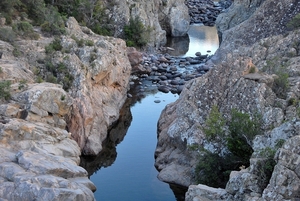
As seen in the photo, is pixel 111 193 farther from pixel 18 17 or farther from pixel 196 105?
pixel 18 17

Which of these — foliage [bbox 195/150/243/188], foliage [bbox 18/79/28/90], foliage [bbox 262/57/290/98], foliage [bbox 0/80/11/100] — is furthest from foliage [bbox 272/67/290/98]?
foliage [bbox 0/80/11/100]

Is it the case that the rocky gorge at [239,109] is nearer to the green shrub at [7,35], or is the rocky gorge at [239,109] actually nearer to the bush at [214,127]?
the bush at [214,127]

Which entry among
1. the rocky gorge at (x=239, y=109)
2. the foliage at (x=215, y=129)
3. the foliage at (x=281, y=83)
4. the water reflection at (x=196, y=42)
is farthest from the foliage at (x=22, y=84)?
the water reflection at (x=196, y=42)

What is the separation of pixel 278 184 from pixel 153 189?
1493cm

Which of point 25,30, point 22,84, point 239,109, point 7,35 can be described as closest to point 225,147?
point 239,109

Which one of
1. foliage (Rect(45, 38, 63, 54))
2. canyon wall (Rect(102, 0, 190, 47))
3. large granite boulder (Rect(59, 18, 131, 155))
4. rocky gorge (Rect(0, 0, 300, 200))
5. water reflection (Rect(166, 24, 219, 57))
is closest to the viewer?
rocky gorge (Rect(0, 0, 300, 200))

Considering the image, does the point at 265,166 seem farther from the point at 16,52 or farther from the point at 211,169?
the point at 16,52

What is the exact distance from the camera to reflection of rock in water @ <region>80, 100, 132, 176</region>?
38.4 m

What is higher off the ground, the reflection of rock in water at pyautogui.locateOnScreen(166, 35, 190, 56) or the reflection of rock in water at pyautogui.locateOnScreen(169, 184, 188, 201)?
the reflection of rock in water at pyautogui.locateOnScreen(166, 35, 190, 56)

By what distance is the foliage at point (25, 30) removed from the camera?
4603 cm

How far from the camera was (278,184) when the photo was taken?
20922mm

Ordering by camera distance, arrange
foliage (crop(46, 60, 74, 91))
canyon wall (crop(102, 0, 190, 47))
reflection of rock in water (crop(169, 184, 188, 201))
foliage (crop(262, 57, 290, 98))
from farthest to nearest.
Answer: canyon wall (crop(102, 0, 190, 47))
foliage (crop(46, 60, 74, 91))
foliage (crop(262, 57, 290, 98))
reflection of rock in water (crop(169, 184, 188, 201))

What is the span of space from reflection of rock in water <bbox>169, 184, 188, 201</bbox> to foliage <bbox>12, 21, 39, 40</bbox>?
20939mm

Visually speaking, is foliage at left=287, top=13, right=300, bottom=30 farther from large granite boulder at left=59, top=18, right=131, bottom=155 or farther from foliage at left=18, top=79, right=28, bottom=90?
foliage at left=18, top=79, right=28, bottom=90
